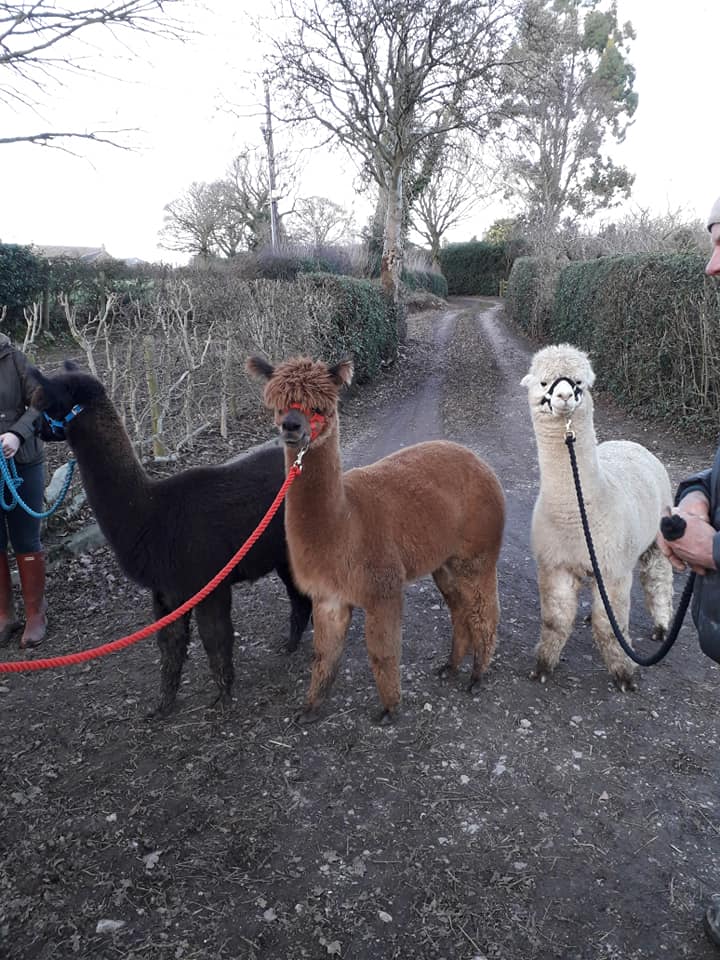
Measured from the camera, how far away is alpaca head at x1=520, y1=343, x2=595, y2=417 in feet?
9.92

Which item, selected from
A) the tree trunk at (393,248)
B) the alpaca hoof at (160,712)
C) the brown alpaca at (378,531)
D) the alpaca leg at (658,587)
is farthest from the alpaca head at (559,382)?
the tree trunk at (393,248)

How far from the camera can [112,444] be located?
3.06 m

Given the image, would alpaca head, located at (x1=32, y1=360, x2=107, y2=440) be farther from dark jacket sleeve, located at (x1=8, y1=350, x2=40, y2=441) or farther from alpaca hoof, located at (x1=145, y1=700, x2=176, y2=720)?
alpaca hoof, located at (x1=145, y1=700, x2=176, y2=720)

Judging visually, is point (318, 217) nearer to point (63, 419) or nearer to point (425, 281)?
point (425, 281)

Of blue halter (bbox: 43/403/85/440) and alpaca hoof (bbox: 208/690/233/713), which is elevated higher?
blue halter (bbox: 43/403/85/440)

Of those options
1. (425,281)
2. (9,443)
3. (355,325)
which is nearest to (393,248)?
(355,325)

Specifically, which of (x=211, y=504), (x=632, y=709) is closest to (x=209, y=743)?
(x=211, y=504)

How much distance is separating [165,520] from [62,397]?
0.77 m

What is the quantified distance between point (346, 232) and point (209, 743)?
28380 mm

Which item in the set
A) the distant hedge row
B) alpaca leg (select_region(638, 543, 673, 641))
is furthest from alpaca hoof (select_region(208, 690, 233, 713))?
the distant hedge row

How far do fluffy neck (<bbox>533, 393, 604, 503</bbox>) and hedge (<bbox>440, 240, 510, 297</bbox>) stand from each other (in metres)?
38.1

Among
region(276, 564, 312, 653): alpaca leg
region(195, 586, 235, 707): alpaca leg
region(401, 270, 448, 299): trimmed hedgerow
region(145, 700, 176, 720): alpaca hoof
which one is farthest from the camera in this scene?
region(401, 270, 448, 299): trimmed hedgerow

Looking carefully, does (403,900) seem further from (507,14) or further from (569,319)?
(507,14)

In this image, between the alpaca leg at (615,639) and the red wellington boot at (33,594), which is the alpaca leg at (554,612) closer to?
the alpaca leg at (615,639)
